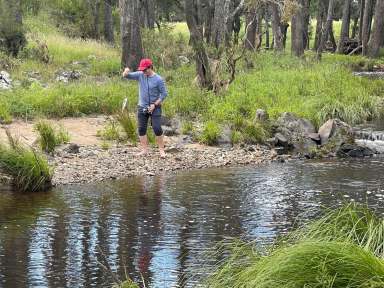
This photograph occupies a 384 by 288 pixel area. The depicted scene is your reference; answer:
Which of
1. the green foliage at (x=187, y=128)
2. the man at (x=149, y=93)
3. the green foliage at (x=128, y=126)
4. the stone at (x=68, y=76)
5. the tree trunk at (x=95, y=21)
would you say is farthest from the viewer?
the tree trunk at (x=95, y=21)

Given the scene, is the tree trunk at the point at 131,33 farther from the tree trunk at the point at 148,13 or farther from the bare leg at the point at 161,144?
the tree trunk at the point at 148,13

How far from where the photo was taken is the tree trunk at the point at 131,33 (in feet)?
72.4

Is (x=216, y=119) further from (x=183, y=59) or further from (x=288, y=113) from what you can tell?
(x=183, y=59)

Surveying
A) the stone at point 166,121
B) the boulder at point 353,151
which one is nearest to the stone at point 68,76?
the stone at point 166,121

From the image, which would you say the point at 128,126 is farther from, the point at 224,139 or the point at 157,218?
the point at 157,218

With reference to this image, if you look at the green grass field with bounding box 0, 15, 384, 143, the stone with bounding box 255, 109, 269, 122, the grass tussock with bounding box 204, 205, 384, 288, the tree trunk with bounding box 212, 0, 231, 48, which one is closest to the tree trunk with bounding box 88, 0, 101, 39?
the green grass field with bounding box 0, 15, 384, 143

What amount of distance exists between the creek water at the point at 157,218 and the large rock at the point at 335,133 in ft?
6.52

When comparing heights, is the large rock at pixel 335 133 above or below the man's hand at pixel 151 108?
below

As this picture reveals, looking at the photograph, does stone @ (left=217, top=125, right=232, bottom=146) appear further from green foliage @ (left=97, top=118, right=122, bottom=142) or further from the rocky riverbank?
green foliage @ (left=97, top=118, right=122, bottom=142)

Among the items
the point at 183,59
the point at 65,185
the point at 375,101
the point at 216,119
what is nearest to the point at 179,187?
the point at 65,185

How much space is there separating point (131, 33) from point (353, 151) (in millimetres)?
10256

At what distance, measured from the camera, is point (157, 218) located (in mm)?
8648

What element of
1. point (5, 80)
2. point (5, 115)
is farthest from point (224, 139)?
point (5, 80)

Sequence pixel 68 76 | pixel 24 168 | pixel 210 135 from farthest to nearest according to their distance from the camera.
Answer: pixel 68 76 → pixel 210 135 → pixel 24 168
